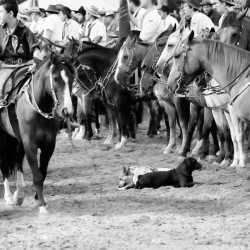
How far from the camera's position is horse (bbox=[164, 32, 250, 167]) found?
12.7 meters

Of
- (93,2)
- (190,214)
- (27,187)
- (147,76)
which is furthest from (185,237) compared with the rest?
(93,2)

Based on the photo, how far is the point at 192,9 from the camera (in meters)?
18.0

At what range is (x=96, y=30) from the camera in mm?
21406

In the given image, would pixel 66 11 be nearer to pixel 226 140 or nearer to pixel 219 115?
pixel 219 115

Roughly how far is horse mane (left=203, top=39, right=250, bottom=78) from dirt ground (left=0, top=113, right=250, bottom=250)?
5.32ft

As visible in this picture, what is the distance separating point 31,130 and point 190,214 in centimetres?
211

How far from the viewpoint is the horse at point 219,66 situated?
41.6ft

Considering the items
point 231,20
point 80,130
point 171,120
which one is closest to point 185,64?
point 231,20

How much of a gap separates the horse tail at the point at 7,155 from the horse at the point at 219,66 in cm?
227

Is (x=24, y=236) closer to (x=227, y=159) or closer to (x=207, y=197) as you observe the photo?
(x=207, y=197)

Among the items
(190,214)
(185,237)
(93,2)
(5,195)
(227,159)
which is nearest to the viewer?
(185,237)

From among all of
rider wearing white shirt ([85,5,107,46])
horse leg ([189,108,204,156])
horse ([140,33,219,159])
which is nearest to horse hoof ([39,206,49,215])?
horse ([140,33,219,159])

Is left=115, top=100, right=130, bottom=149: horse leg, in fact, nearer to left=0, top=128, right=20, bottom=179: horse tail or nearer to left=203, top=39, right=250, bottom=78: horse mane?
left=0, top=128, right=20, bottom=179: horse tail

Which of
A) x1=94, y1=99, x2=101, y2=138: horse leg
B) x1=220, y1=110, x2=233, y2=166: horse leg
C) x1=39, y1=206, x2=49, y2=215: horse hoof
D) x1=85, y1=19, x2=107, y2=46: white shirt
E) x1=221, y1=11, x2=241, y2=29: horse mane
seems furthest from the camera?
x1=85, y1=19, x2=107, y2=46: white shirt
